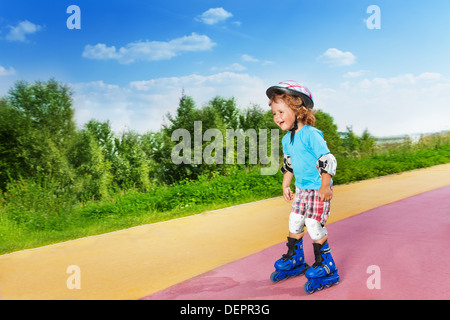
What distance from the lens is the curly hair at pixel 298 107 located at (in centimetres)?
367

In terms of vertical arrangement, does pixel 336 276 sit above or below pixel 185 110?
below

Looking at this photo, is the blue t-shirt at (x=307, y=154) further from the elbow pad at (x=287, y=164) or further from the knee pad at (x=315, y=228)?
the knee pad at (x=315, y=228)

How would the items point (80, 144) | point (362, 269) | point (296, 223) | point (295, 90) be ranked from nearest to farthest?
point (295, 90) → point (296, 223) → point (362, 269) → point (80, 144)

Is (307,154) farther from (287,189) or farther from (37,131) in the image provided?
(37,131)

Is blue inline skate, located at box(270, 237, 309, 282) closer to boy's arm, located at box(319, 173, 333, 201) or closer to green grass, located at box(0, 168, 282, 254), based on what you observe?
boy's arm, located at box(319, 173, 333, 201)

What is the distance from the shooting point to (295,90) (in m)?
3.64

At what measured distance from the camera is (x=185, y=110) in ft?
109

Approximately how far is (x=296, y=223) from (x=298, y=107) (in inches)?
46.2

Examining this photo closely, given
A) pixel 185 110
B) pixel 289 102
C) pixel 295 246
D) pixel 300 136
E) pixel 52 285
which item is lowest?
pixel 52 285

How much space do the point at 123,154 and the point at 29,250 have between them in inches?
1818

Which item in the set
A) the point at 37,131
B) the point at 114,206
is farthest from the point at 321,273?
the point at 37,131
